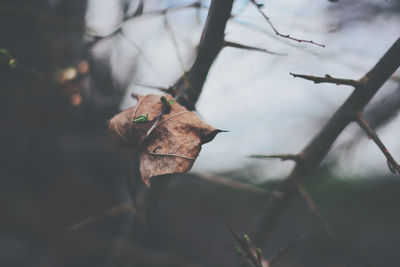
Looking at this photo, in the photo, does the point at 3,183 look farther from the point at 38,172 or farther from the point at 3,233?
the point at 3,233

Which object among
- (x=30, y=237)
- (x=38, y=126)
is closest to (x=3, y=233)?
(x=30, y=237)

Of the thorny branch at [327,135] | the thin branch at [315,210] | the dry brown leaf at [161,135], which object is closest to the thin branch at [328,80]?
the thorny branch at [327,135]

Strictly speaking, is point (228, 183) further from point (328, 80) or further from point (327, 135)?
point (328, 80)

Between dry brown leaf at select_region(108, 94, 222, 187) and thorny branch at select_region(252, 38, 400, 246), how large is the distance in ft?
1.43

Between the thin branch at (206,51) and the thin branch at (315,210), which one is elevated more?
the thin branch at (206,51)

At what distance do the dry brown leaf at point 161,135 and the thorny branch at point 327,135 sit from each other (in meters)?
0.44

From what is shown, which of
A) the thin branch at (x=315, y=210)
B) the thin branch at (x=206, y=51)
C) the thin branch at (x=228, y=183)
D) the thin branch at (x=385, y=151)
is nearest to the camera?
the thin branch at (x=385, y=151)

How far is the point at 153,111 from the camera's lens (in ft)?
1.97

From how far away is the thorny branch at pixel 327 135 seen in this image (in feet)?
2.14

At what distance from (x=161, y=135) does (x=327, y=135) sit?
21.7 inches

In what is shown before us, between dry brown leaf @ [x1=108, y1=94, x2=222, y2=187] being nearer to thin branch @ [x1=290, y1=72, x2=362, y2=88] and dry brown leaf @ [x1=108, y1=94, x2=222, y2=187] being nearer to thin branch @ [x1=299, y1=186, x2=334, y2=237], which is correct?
thin branch @ [x1=290, y1=72, x2=362, y2=88]

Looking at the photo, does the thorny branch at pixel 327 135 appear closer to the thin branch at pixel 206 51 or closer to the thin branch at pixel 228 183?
the thin branch at pixel 228 183

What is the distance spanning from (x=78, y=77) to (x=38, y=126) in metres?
0.72

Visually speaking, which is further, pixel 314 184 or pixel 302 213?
pixel 302 213
